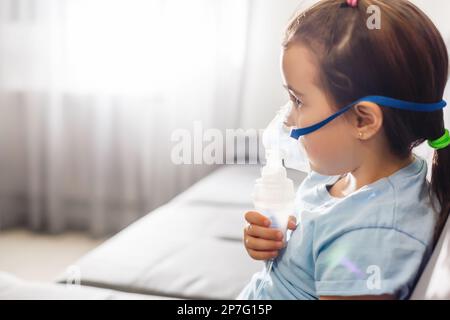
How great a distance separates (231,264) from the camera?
80 centimetres

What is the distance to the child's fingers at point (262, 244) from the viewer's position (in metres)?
0.48

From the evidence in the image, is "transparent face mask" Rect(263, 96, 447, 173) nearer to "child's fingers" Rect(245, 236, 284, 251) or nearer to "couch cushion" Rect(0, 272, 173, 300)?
"child's fingers" Rect(245, 236, 284, 251)

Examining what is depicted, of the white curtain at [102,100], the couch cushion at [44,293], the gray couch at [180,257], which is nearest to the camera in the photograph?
the couch cushion at [44,293]

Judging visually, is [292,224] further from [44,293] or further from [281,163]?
[44,293]

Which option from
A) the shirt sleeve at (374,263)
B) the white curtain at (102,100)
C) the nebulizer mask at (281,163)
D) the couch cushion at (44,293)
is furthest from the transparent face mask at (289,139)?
the white curtain at (102,100)

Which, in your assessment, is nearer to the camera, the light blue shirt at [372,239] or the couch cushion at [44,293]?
the light blue shirt at [372,239]

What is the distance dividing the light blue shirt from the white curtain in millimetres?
713

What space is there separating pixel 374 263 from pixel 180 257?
465 millimetres

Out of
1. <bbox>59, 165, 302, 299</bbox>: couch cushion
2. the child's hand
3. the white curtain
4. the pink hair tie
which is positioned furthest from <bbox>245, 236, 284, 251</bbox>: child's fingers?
the white curtain

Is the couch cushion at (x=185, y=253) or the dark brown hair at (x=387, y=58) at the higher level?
the dark brown hair at (x=387, y=58)

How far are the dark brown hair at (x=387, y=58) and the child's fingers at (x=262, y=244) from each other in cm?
13

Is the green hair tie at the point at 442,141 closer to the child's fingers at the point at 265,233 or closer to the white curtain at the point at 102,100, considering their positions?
the child's fingers at the point at 265,233

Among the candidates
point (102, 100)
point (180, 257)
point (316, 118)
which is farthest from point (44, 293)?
point (102, 100)

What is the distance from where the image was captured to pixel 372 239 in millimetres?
403
